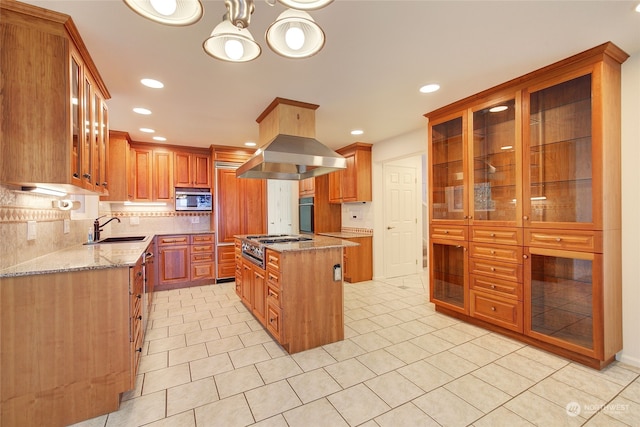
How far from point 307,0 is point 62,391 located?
249cm

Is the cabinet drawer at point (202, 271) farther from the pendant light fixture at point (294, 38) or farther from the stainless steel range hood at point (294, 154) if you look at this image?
the pendant light fixture at point (294, 38)

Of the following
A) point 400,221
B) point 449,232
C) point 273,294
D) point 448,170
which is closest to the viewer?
point 273,294

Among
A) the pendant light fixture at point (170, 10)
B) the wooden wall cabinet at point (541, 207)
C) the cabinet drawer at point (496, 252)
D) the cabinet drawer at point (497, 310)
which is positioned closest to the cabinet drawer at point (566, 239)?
the wooden wall cabinet at point (541, 207)

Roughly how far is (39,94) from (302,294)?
2.30 meters

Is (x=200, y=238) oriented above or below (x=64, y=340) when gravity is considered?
above

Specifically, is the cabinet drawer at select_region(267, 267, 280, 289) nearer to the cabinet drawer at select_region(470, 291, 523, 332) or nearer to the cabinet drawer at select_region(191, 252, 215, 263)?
the cabinet drawer at select_region(470, 291, 523, 332)

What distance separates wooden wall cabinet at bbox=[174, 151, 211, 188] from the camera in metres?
4.99

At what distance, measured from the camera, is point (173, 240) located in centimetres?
471

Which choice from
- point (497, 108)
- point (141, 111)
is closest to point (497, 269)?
point (497, 108)

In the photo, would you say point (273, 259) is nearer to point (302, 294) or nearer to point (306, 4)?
point (302, 294)

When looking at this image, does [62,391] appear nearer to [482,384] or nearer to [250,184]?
[482,384]

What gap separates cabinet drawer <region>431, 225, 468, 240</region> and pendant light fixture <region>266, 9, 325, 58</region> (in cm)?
250

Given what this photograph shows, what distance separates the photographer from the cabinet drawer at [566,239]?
2154mm

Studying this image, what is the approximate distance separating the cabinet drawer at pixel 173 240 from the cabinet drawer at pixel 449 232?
3.89 metres
